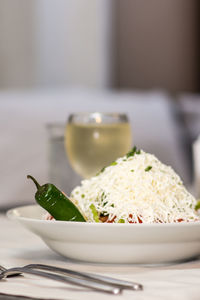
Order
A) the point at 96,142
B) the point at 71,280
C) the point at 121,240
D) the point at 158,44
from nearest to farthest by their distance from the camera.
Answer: the point at 71,280, the point at 121,240, the point at 96,142, the point at 158,44

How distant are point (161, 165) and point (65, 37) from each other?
4.62m

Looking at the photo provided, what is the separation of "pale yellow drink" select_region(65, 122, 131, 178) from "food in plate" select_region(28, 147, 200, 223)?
22.7 inches

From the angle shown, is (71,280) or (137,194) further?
(137,194)

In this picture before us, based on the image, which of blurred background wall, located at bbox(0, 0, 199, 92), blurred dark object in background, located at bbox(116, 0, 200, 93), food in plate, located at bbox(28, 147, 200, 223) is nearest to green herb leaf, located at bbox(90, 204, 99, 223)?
food in plate, located at bbox(28, 147, 200, 223)

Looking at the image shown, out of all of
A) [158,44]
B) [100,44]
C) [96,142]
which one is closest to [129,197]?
[96,142]

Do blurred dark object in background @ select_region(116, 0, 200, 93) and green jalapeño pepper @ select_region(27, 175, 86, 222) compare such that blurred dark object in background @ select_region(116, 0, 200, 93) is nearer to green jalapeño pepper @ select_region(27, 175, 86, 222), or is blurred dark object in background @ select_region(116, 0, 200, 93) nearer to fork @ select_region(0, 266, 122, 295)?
green jalapeño pepper @ select_region(27, 175, 86, 222)

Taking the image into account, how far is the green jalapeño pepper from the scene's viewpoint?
894mm

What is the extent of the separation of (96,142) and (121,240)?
2.48 ft

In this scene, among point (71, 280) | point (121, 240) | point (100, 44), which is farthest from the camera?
point (100, 44)

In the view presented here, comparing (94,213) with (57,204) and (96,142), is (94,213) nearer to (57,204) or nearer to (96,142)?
(57,204)

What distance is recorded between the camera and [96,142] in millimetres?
1573

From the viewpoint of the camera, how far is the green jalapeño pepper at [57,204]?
89 centimetres

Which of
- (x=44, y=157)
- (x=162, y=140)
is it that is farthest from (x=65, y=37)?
(x=44, y=157)

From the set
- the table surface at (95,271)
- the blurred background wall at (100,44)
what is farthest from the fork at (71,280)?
the blurred background wall at (100,44)
